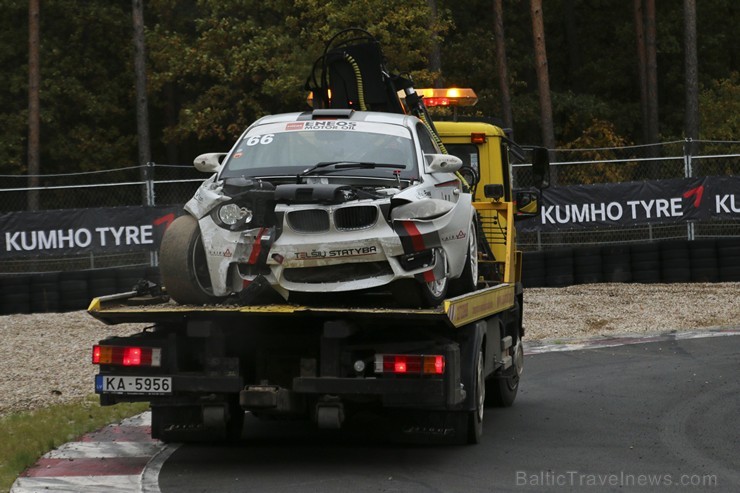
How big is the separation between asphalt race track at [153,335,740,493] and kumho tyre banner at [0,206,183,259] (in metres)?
10.9

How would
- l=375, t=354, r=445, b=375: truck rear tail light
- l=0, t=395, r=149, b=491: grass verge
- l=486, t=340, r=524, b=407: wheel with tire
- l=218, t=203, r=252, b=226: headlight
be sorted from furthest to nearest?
l=486, t=340, r=524, b=407: wheel with tire, l=0, t=395, r=149, b=491: grass verge, l=218, t=203, r=252, b=226: headlight, l=375, t=354, r=445, b=375: truck rear tail light

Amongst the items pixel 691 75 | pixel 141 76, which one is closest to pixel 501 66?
pixel 691 75

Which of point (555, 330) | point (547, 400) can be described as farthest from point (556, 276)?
point (547, 400)

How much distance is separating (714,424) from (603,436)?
3.54ft

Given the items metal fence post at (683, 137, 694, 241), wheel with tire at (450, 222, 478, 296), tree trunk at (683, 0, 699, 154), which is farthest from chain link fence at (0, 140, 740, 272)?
wheel with tire at (450, 222, 478, 296)

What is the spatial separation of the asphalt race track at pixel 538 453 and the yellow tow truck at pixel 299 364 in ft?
0.99

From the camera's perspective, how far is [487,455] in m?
9.53

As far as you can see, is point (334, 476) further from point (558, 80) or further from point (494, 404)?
point (558, 80)

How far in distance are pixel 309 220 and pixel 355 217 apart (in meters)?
0.32

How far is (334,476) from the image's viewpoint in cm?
875

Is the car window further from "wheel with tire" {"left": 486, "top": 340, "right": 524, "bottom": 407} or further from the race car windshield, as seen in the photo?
"wheel with tire" {"left": 486, "top": 340, "right": 524, "bottom": 407}

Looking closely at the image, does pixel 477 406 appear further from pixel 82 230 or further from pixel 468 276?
pixel 82 230

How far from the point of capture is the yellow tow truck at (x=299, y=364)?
28.6 ft

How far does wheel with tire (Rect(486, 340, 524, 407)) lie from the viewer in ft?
39.6
